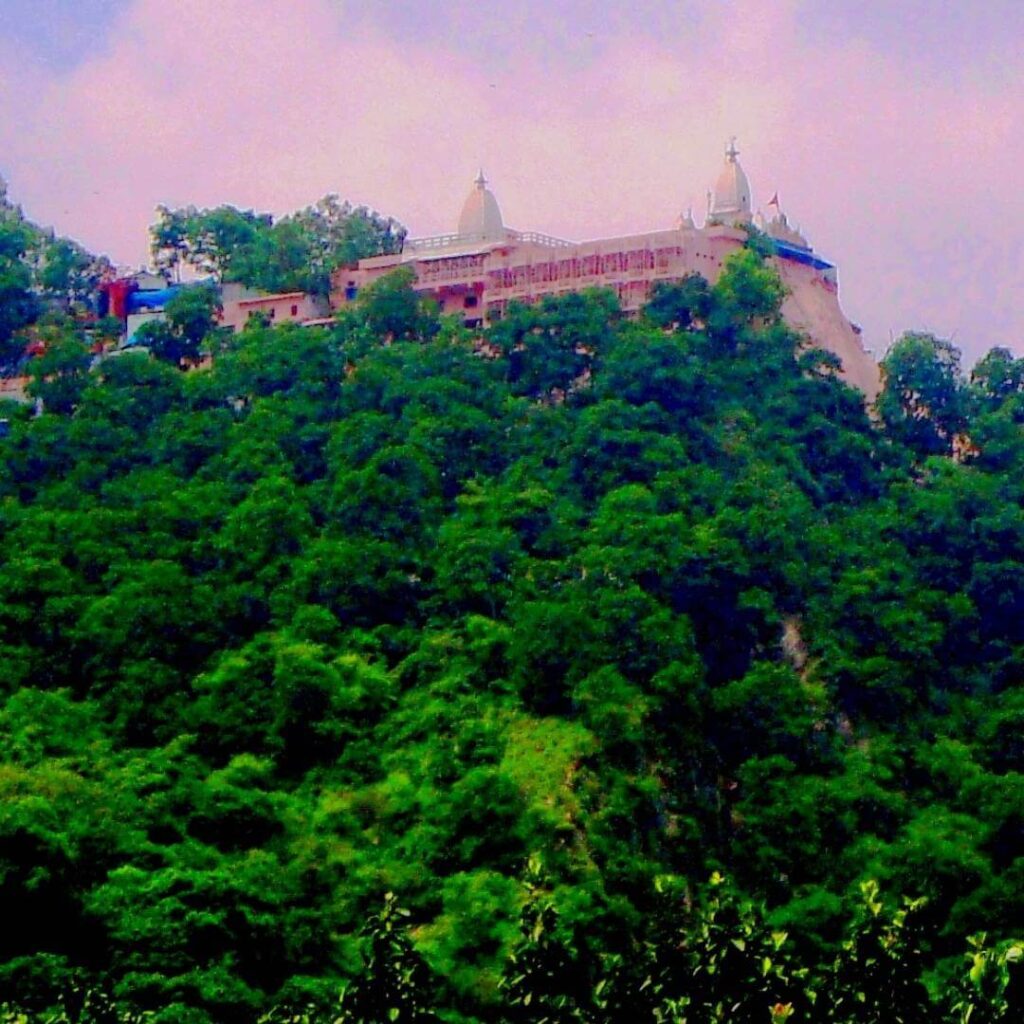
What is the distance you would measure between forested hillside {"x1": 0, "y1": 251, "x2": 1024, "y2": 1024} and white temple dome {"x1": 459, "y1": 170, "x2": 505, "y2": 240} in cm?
279

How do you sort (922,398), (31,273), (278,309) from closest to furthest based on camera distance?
(922,398) < (278,309) < (31,273)

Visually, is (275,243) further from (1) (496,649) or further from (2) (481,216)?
(1) (496,649)

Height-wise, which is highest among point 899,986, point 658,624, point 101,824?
point 658,624

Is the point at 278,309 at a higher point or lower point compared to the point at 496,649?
higher

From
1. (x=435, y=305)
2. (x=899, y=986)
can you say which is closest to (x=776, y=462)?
(x=435, y=305)

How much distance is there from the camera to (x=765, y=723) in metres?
30.0

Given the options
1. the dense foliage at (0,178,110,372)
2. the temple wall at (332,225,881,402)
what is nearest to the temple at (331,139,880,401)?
the temple wall at (332,225,881,402)

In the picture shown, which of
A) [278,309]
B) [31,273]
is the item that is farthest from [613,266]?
[31,273]

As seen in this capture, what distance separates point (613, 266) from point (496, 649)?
1042cm

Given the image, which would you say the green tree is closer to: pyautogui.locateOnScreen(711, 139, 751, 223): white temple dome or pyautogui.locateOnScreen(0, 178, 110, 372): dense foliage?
pyautogui.locateOnScreen(711, 139, 751, 223): white temple dome

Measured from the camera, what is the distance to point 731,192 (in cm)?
4228

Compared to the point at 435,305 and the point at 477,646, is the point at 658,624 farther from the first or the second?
the point at 435,305

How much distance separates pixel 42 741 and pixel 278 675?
3031mm

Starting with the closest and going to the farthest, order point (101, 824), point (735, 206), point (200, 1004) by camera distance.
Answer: point (200, 1004) → point (101, 824) → point (735, 206)
